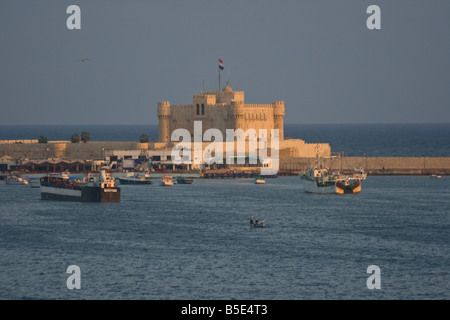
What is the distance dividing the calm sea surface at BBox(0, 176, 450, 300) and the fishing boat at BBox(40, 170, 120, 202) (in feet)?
6.27

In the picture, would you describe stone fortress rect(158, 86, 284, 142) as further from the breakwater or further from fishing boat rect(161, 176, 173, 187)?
fishing boat rect(161, 176, 173, 187)

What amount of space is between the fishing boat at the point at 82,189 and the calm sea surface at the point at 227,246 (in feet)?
6.27

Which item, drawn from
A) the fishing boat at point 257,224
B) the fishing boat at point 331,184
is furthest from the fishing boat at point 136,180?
the fishing boat at point 257,224

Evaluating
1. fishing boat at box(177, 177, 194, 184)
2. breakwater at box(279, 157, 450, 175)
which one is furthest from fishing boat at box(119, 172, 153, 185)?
breakwater at box(279, 157, 450, 175)

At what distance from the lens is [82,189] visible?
11650 cm

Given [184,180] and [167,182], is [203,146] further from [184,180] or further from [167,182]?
[167,182]

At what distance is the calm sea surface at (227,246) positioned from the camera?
6462 cm

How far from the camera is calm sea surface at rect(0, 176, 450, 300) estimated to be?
64.6 meters

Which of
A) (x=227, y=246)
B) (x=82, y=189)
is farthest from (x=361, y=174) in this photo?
(x=227, y=246)

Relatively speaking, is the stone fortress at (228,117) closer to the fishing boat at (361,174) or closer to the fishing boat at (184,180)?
the fishing boat at (361,174)

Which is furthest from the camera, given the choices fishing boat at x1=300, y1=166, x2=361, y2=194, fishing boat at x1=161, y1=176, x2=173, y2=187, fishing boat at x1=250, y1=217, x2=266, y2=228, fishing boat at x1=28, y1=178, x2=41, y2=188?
fishing boat at x1=28, y1=178, x2=41, y2=188

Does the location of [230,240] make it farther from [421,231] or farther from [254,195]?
[254,195]

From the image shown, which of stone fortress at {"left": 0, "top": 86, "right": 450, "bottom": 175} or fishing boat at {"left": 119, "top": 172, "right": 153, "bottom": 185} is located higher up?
stone fortress at {"left": 0, "top": 86, "right": 450, "bottom": 175}
